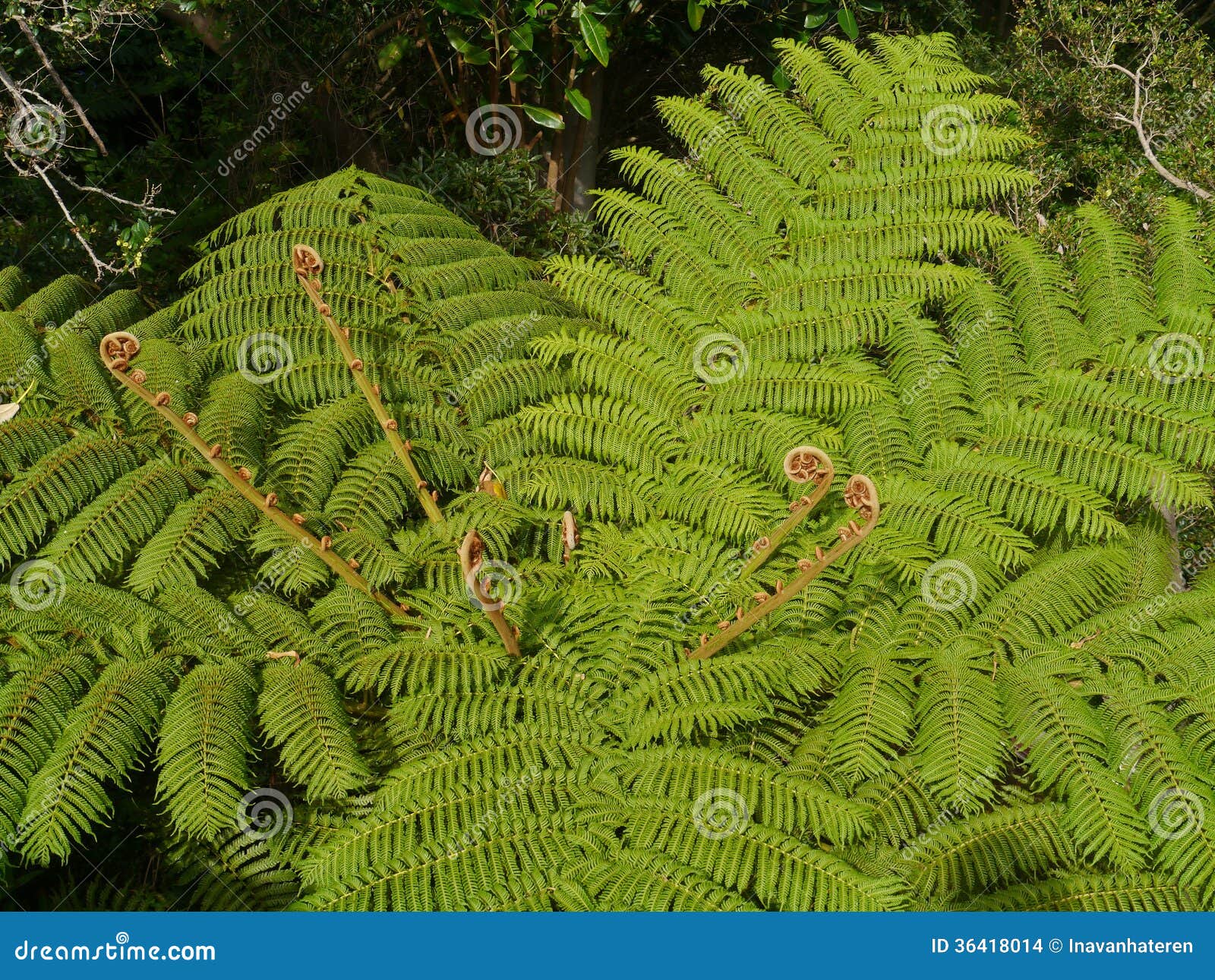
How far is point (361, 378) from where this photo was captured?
276 cm

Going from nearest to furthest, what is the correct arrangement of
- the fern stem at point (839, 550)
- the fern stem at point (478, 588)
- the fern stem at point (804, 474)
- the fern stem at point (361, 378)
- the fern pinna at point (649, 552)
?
the fern stem at point (478, 588)
the fern stem at point (839, 550)
the fern stem at point (804, 474)
the fern pinna at point (649, 552)
the fern stem at point (361, 378)

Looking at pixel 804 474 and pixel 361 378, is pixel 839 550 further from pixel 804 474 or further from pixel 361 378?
pixel 361 378

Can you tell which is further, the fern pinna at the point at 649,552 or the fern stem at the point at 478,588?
the fern pinna at the point at 649,552

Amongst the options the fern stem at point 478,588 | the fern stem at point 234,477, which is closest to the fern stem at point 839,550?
the fern stem at point 478,588

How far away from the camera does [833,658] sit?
9.45 ft

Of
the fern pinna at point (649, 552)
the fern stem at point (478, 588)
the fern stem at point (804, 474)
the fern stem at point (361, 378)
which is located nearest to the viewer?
the fern stem at point (478, 588)

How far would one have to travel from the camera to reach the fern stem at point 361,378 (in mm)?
2701

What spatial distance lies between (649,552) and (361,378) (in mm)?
961

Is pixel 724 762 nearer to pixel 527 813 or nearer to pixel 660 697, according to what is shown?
pixel 660 697

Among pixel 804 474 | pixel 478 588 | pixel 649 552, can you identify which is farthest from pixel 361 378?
pixel 804 474

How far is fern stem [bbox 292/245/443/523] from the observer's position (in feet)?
8.86

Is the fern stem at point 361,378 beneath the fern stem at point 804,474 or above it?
above

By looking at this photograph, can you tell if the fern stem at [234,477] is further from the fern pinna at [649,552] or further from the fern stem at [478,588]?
the fern stem at [478,588]

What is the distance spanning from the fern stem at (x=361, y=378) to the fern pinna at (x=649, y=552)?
3 cm
